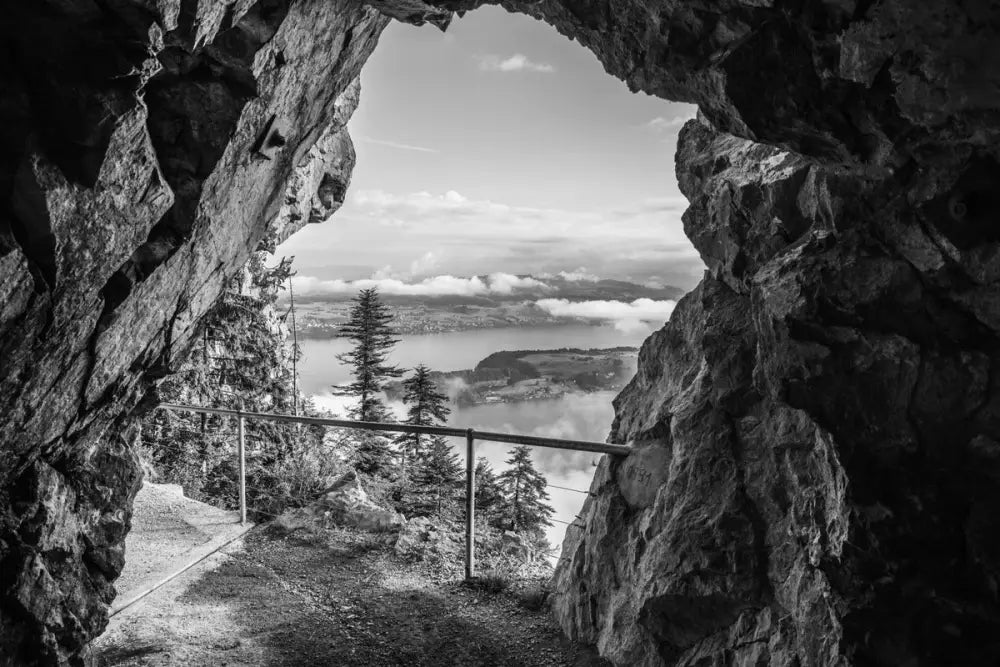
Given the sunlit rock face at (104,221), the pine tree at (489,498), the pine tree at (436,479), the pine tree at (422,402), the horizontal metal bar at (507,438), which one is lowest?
the pine tree at (489,498)

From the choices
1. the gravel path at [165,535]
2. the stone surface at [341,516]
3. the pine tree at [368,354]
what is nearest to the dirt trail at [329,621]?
the gravel path at [165,535]

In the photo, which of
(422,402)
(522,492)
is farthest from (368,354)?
(522,492)

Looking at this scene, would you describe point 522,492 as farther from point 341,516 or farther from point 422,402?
point 422,402

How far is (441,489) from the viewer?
1327cm

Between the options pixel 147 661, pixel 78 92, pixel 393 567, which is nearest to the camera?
pixel 78 92

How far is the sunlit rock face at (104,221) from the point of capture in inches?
123

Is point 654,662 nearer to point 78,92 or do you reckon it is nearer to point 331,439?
point 78,92

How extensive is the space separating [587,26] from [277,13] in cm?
234

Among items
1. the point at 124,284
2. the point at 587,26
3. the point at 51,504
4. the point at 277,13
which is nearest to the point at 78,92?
the point at 124,284

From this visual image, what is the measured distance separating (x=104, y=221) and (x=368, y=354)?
56.9ft

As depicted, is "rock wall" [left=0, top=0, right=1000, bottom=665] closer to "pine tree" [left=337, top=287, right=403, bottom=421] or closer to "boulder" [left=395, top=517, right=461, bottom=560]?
"boulder" [left=395, top=517, right=461, bottom=560]

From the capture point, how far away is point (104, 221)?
Answer: 139 inches

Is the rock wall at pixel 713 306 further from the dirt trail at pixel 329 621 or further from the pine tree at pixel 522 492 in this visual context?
the pine tree at pixel 522 492

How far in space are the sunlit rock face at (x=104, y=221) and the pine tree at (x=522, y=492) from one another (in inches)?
315
